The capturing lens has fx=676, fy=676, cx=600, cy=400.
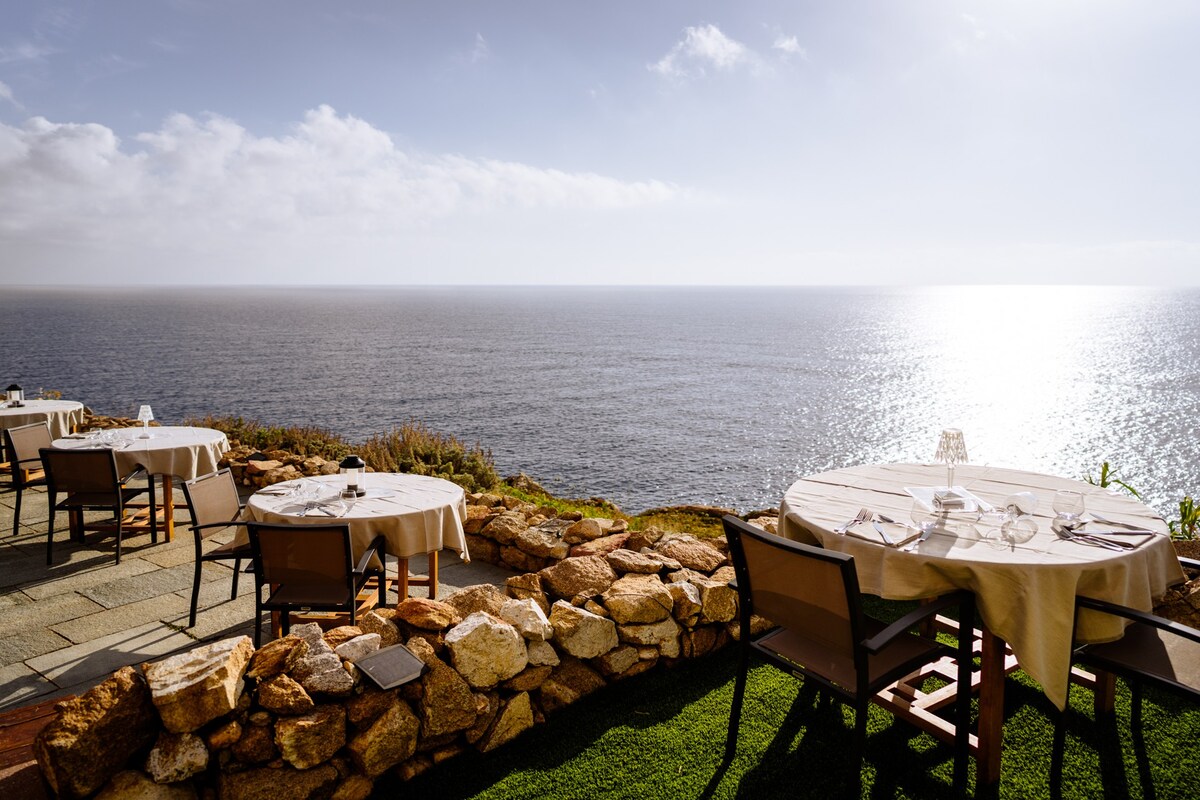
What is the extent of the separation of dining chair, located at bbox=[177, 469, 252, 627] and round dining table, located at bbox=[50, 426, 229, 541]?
1552mm

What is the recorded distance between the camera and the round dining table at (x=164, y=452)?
5.96 metres

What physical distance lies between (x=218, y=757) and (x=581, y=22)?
14.4 meters

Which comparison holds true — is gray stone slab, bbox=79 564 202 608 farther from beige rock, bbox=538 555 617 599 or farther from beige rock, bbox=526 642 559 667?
beige rock, bbox=526 642 559 667

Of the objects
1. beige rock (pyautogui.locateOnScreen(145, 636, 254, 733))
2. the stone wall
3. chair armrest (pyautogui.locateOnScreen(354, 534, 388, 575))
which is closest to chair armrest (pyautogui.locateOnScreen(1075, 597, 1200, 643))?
the stone wall

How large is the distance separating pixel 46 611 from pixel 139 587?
0.56m

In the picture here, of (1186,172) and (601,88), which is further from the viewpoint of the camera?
(1186,172)

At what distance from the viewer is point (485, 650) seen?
2.96 metres

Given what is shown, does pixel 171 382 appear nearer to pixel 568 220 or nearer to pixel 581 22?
pixel 581 22

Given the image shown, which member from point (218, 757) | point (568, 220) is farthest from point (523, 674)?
point (568, 220)

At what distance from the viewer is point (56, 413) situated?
808 centimetres

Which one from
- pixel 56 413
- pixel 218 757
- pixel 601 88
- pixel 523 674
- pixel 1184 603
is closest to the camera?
pixel 218 757

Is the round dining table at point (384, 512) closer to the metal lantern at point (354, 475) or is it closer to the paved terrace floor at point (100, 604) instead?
the metal lantern at point (354, 475)

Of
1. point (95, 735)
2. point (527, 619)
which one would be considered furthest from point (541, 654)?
point (95, 735)

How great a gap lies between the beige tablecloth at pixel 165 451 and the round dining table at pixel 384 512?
209 centimetres
